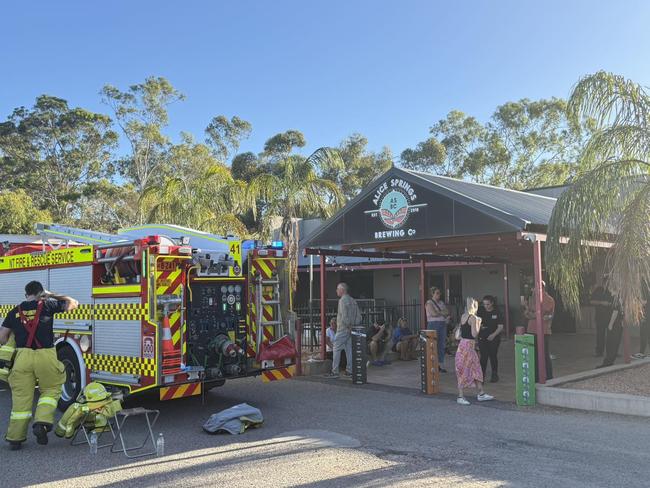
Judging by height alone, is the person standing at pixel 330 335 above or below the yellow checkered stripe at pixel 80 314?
below

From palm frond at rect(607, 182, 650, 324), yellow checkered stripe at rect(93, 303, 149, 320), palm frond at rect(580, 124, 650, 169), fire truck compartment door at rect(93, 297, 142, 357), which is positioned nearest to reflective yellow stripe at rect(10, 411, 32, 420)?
fire truck compartment door at rect(93, 297, 142, 357)

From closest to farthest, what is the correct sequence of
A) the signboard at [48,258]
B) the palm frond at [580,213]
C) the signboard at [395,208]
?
the signboard at [48,258] → the palm frond at [580,213] → the signboard at [395,208]

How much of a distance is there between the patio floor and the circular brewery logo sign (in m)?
2.77

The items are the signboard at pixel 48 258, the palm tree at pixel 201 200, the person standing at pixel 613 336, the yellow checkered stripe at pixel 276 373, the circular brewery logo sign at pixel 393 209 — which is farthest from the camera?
the palm tree at pixel 201 200

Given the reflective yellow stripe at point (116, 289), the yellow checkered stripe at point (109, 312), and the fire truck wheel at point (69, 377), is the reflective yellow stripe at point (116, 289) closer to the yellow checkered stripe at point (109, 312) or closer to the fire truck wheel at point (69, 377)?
the yellow checkered stripe at point (109, 312)

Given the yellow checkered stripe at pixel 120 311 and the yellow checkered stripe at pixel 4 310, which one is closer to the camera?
the yellow checkered stripe at pixel 120 311

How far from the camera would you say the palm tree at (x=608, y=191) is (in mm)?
8547

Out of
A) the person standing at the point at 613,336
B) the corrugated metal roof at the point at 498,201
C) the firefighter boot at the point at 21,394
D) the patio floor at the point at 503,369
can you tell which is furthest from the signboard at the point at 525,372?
the firefighter boot at the point at 21,394

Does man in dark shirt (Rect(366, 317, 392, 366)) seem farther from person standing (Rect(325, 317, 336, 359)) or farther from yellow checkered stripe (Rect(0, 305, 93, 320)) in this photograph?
yellow checkered stripe (Rect(0, 305, 93, 320))

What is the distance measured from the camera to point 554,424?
24.2ft

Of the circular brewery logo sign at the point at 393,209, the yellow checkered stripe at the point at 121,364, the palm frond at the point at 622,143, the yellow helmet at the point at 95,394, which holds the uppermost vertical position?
the palm frond at the point at 622,143

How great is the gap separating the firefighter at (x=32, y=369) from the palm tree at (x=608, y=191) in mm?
6719

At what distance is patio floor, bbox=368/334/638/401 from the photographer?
9.88m

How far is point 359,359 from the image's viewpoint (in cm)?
1034
